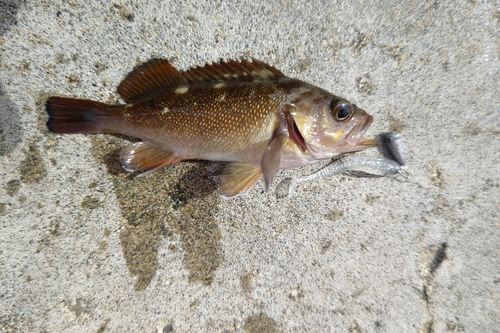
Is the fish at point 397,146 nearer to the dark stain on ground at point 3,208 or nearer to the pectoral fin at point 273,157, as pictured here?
the pectoral fin at point 273,157

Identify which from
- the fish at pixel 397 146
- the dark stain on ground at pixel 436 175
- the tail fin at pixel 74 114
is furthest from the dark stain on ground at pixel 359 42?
the tail fin at pixel 74 114

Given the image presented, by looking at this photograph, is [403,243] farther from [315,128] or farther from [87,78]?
[87,78]

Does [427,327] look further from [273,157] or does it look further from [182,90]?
[182,90]

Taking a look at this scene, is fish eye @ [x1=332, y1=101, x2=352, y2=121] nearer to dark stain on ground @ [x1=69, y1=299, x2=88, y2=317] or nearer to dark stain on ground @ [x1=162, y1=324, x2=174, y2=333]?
dark stain on ground @ [x1=162, y1=324, x2=174, y2=333]

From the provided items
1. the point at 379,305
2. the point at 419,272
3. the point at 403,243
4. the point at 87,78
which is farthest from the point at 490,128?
the point at 87,78

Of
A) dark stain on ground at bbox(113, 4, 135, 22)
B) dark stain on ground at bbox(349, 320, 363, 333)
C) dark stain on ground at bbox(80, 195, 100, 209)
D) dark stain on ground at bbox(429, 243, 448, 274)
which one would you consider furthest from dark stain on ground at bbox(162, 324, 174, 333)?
dark stain on ground at bbox(113, 4, 135, 22)
